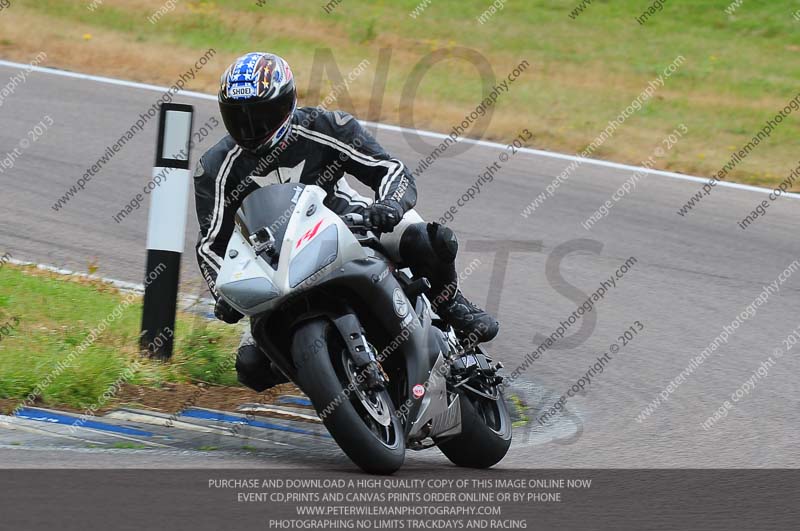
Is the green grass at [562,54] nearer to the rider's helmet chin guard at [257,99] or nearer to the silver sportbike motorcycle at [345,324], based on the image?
the silver sportbike motorcycle at [345,324]

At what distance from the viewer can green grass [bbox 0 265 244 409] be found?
6.27 metres

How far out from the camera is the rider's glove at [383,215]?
5.32 meters

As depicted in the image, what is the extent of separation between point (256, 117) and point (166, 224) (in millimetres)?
1507

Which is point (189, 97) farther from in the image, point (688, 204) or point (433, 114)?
point (688, 204)

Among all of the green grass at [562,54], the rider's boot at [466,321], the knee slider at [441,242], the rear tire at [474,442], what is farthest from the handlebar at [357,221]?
the green grass at [562,54]

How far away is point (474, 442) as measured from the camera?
225 inches

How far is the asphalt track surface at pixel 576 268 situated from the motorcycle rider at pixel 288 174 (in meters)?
0.86

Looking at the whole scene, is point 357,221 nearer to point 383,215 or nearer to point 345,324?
point 383,215

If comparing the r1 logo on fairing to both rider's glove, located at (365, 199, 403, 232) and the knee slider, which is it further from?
the knee slider

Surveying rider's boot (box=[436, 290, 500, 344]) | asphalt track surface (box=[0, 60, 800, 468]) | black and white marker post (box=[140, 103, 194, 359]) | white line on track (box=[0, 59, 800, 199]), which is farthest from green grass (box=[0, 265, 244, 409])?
white line on track (box=[0, 59, 800, 199])

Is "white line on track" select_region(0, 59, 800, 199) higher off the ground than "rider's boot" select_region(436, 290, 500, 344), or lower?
lower

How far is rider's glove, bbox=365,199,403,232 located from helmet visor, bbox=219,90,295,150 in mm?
532

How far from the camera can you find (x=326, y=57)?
671 inches

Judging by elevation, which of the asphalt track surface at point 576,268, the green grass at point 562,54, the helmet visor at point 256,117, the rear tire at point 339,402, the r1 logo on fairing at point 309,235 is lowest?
the green grass at point 562,54
